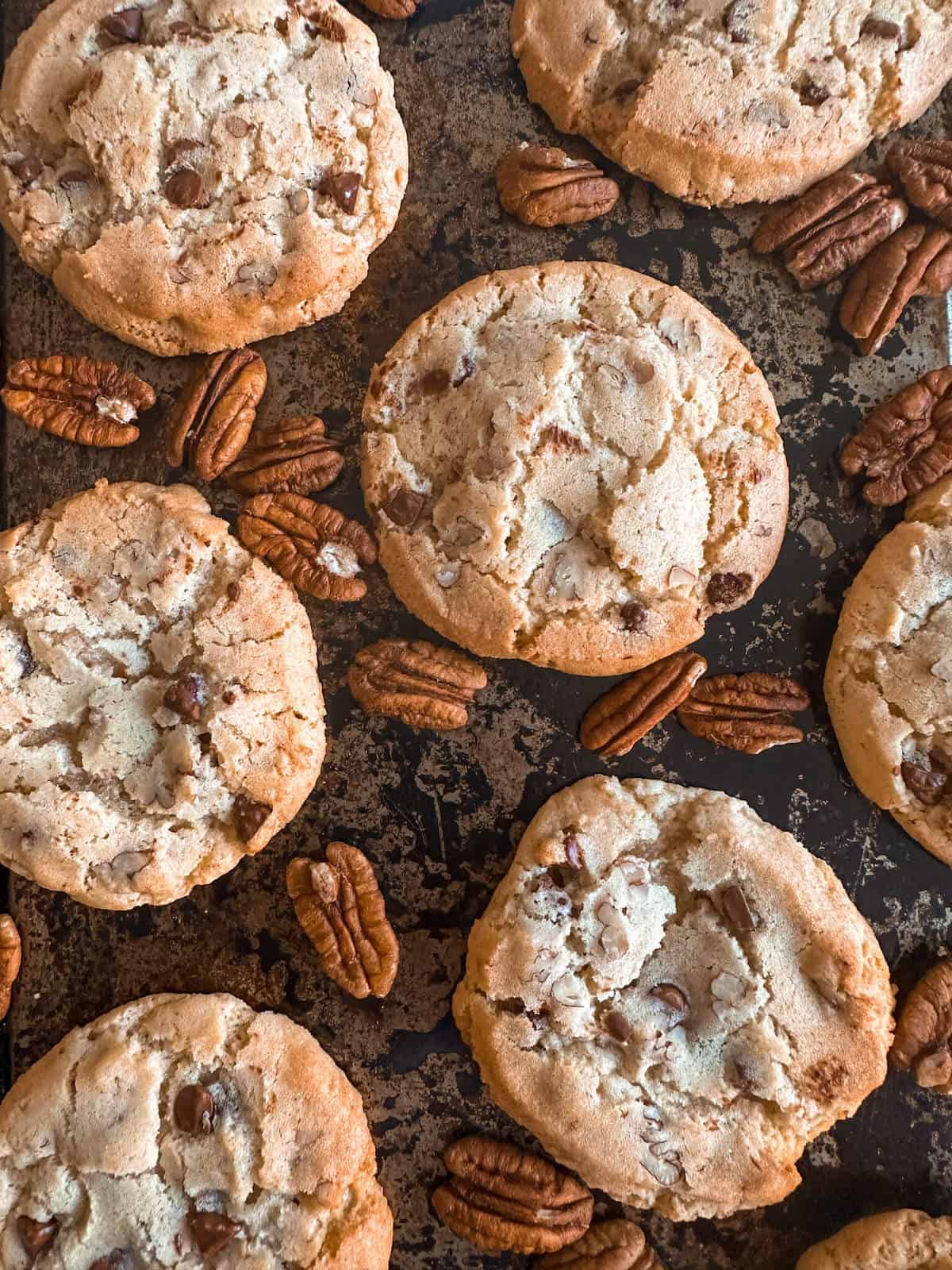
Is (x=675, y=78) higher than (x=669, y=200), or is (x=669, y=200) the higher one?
(x=675, y=78)

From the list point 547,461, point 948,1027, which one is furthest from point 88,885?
point 948,1027

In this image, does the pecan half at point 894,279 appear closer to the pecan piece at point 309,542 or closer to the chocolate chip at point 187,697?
the pecan piece at point 309,542

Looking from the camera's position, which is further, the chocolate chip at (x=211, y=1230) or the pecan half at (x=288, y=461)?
the pecan half at (x=288, y=461)

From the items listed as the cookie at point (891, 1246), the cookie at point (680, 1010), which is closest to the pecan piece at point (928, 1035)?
the cookie at point (680, 1010)

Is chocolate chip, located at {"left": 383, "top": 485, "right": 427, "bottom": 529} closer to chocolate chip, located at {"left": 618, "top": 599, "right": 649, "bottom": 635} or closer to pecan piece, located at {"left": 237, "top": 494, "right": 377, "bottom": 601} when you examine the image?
pecan piece, located at {"left": 237, "top": 494, "right": 377, "bottom": 601}

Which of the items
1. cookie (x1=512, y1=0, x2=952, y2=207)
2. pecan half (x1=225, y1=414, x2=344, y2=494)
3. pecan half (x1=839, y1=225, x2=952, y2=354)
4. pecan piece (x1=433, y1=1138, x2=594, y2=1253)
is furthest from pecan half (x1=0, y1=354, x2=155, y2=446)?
pecan piece (x1=433, y1=1138, x2=594, y2=1253)

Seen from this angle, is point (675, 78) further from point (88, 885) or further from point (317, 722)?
point (88, 885)

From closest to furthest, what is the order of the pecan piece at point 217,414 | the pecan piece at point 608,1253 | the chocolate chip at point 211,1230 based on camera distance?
the chocolate chip at point 211,1230 < the pecan piece at point 608,1253 < the pecan piece at point 217,414
